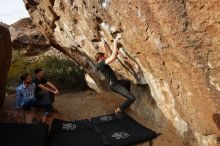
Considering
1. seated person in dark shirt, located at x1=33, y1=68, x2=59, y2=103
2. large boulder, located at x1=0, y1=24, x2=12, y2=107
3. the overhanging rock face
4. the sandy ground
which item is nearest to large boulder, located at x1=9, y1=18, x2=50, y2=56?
the sandy ground

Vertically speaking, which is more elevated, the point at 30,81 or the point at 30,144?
the point at 30,81

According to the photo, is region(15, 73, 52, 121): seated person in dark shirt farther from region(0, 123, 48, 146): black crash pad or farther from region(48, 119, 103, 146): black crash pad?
region(0, 123, 48, 146): black crash pad

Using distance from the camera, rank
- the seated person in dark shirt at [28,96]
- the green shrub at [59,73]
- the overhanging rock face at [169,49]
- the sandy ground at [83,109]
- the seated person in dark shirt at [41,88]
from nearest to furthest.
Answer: the overhanging rock face at [169,49]
the sandy ground at [83,109]
the seated person in dark shirt at [28,96]
the seated person in dark shirt at [41,88]
the green shrub at [59,73]

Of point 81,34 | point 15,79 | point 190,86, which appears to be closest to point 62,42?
point 81,34

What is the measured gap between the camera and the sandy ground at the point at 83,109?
26.1ft

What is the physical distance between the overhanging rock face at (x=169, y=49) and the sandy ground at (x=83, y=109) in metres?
0.33

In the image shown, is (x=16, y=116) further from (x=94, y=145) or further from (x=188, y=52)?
(x=188, y=52)

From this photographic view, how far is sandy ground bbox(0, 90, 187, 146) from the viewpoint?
7.95 metres

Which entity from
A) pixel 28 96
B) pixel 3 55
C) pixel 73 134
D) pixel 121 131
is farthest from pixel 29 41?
pixel 121 131

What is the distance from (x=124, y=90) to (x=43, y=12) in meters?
5.03

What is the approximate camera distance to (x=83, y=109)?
434 inches

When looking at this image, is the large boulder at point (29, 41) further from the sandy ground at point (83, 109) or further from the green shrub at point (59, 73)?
the sandy ground at point (83, 109)

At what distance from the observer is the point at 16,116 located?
9375mm

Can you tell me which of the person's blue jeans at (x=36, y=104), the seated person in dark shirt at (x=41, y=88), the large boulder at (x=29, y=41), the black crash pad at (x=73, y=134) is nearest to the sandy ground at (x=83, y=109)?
the person's blue jeans at (x=36, y=104)
